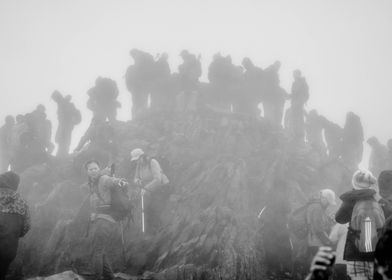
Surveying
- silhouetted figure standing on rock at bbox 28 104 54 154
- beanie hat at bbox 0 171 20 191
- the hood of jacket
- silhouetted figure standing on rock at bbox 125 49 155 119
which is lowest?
the hood of jacket

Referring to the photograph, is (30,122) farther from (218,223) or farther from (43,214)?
(218,223)

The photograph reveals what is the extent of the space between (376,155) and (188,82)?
27287mm

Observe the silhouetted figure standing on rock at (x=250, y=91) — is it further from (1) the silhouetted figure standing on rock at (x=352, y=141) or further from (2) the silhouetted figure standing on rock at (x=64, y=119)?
(2) the silhouetted figure standing on rock at (x=64, y=119)

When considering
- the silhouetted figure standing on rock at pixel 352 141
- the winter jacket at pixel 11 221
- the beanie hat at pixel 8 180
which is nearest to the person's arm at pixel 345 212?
the winter jacket at pixel 11 221

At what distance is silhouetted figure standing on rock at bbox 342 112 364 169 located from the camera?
39188mm

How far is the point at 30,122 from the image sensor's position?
99.1ft

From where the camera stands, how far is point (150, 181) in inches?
533

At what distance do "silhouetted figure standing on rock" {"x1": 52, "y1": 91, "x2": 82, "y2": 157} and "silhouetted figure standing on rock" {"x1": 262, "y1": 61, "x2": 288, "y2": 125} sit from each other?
26.7 metres

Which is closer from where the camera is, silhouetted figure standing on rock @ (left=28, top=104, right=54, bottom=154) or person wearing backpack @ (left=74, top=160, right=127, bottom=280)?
person wearing backpack @ (left=74, top=160, right=127, bottom=280)

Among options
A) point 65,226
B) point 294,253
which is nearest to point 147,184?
point 65,226

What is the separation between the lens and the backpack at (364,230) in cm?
621

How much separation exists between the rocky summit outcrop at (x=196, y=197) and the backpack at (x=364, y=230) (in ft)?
22.6

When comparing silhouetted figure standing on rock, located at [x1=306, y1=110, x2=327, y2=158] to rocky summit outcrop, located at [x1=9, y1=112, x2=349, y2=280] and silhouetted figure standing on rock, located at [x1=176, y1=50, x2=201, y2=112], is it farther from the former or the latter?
silhouetted figure standing on rock, located at [x1=176, y1=50, x2=201, y2=112]

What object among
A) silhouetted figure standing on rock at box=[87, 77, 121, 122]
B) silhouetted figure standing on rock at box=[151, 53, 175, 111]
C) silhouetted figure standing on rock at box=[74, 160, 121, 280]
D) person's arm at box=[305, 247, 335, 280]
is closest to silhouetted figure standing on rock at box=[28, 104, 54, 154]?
silhouetted figure standing on rock at box=[87, 77, 121, 122]
